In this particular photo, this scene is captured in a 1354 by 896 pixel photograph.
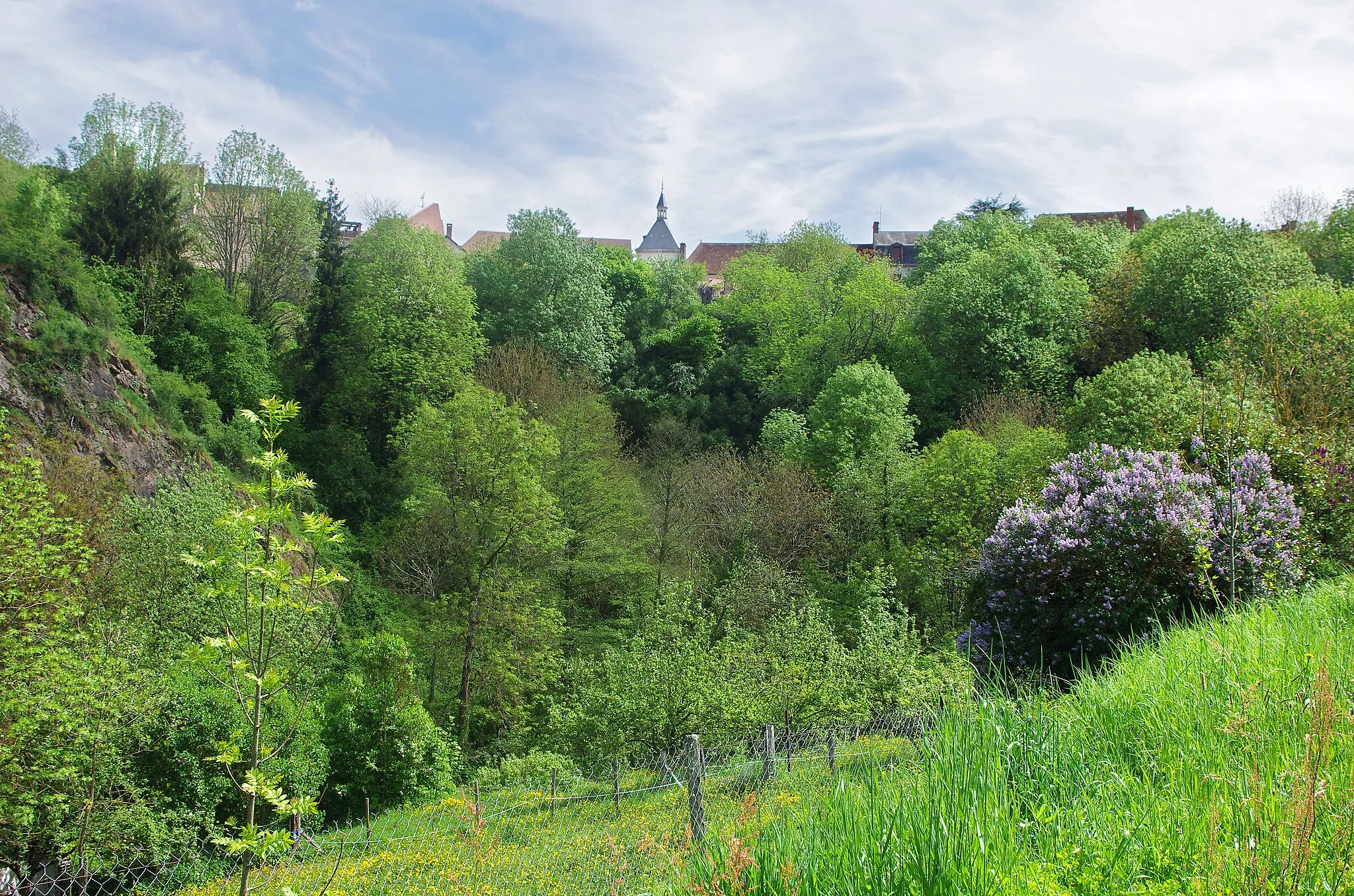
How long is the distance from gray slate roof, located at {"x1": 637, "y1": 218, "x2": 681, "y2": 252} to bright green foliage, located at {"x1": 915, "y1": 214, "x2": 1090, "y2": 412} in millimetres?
48581

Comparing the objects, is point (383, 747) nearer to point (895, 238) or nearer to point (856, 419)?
point (856, 419)

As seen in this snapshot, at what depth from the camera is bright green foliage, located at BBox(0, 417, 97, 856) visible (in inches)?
435

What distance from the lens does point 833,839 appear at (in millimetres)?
3520

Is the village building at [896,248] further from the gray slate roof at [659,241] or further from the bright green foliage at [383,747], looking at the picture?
the bright green foliage at [383,747]

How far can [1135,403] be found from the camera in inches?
727

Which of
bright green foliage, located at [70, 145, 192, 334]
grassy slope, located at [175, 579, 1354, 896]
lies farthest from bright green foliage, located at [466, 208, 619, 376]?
grassy slope, located at [175, 579, 1354, 896]

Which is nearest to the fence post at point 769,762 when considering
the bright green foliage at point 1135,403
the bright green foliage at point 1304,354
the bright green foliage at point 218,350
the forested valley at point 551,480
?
the forested valley at point 551,480

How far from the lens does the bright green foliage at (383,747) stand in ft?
55.7

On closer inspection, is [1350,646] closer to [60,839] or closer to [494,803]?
[494,803]

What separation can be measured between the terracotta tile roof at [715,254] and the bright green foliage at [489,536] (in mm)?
49259

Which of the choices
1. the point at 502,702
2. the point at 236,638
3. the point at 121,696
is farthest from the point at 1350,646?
the point at 502,702

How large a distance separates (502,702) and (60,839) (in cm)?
1252

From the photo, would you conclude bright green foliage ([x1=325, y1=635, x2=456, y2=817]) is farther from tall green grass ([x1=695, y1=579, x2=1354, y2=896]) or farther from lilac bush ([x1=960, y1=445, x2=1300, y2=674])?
tall green grass ([x1=695, y1=579, x2=1354, y2=896])

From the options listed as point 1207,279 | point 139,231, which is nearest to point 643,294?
point 139,231
